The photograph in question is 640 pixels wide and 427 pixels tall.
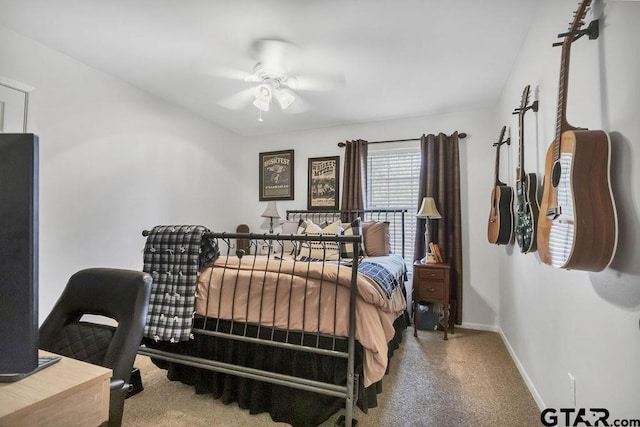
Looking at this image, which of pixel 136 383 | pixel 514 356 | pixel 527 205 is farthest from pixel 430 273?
pixel 136 383

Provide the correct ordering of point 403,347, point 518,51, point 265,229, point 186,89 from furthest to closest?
point 265,229 → point 186,89 → point 403,347 → point 518,51

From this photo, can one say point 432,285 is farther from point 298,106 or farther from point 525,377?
point 298,106

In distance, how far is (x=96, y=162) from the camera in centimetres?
260

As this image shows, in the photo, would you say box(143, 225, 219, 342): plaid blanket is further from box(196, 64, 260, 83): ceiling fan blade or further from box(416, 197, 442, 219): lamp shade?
box(416, 197, 442, 219): lamp shade

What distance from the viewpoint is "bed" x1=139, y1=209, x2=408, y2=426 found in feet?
5.12

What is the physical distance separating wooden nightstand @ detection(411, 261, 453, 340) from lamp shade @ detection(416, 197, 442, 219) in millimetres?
541

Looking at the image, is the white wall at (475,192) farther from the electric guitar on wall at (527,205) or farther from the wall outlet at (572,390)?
the wall outlet at (572,390)

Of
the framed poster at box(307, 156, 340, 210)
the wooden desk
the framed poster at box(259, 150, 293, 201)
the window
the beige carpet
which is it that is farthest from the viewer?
the framed poster at box(259, 150, 293, 201)

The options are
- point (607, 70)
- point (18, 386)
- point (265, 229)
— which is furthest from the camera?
point (265, 229)

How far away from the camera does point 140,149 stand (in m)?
3.01

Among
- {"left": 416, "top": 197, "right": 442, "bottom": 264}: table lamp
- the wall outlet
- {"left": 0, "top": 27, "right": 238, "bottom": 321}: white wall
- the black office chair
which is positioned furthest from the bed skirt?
{"left": 416, "top": 197, "right": 442, "bottom": 264}: table lamp

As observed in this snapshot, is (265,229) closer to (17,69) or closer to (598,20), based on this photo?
(17,69)

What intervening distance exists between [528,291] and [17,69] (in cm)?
402

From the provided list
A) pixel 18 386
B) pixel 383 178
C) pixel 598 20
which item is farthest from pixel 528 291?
pixel 18 386
